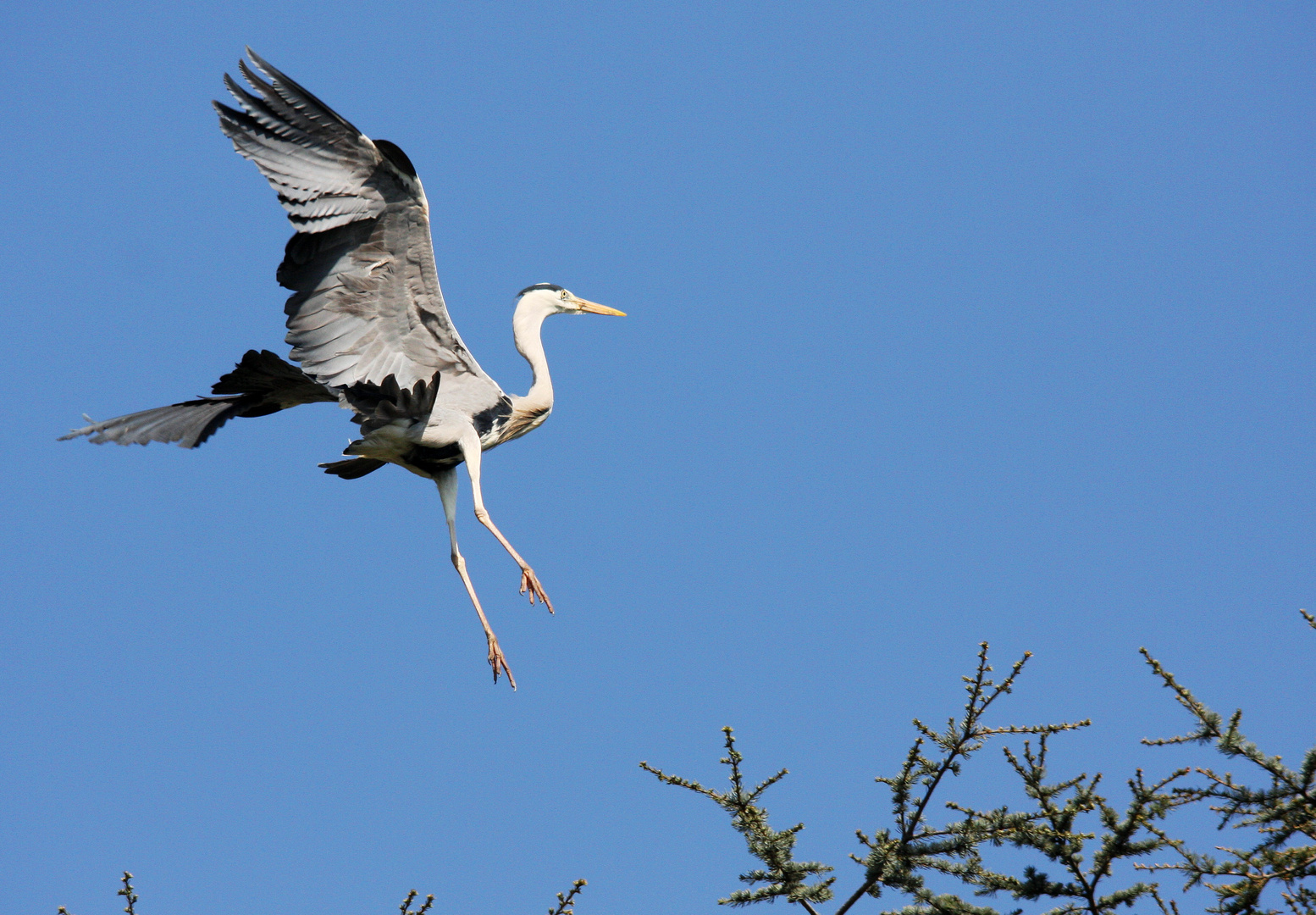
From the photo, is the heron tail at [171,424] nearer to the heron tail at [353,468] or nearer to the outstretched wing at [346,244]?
the heron tail at [353,468]

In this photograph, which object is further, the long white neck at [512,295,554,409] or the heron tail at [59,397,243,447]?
the long white neck at [512,295,554,409]

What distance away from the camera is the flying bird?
7.18 meters

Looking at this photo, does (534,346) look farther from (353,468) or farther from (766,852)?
(766,852)

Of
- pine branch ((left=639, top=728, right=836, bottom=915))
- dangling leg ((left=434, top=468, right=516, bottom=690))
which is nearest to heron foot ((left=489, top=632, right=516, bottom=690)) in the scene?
dangling leg ((left=434, top=468, right=516, bottom=690))

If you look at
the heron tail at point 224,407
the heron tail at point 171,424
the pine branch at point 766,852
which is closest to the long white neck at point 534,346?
the heron tail at point 224,407

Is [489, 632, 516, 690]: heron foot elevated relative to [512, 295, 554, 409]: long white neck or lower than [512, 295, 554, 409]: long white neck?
lower

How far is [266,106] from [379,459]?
111 inches

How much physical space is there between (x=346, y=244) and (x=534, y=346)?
2603mm

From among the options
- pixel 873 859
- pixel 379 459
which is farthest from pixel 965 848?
pixel 379 459

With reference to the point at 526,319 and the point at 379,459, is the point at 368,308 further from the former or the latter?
the point at 526,319

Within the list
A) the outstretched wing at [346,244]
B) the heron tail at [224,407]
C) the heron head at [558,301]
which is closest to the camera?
the outstretched wing at [346,244]

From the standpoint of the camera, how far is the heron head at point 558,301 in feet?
34.2

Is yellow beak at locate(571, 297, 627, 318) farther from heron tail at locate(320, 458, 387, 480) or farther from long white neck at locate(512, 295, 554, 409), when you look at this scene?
heron tail at locate(320, 458, 387, 480)

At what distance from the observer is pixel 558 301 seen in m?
10.7
